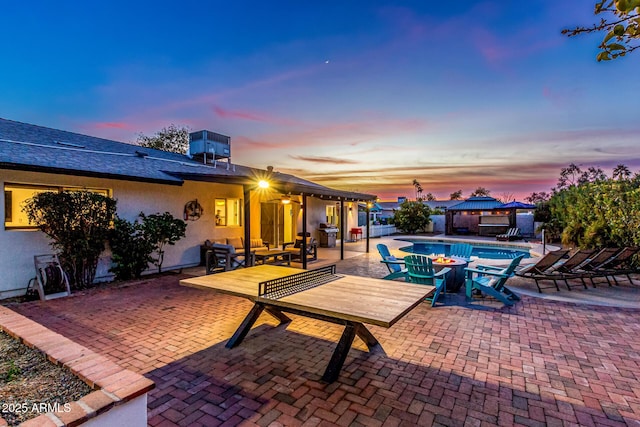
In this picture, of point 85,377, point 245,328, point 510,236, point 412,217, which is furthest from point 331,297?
point 412,217

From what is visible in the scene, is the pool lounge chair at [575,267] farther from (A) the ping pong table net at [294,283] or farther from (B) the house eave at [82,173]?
(B) the house eave at [82,173]

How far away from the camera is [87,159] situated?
783cm

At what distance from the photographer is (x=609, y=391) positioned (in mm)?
3062

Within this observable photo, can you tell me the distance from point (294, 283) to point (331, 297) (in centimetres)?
70

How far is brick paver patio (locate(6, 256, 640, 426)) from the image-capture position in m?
2.72

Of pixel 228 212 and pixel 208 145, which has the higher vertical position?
pixel 208 145

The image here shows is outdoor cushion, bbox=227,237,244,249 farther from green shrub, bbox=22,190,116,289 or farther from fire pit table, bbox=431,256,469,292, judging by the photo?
fire pit table, bbox=431,256,469,292

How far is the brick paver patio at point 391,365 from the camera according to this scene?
2.72 m

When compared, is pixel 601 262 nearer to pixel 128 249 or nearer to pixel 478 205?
pixel 128 249

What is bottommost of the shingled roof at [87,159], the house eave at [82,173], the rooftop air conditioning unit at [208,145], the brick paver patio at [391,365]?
the brick paver patio at [391,365]

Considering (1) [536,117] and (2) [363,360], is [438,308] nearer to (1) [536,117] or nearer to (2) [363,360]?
(2) [363,360]

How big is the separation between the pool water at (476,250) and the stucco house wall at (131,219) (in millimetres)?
9355

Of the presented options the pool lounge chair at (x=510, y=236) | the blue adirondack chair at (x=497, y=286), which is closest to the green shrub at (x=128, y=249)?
the blue adirondack chair at (x=497, y=286)

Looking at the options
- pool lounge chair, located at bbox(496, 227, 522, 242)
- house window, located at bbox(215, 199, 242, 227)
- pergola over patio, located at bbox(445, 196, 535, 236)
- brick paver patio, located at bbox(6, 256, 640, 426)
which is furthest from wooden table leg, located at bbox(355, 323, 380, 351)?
pergola over patio, located at bbox(445, 196, 535, 236)
